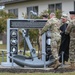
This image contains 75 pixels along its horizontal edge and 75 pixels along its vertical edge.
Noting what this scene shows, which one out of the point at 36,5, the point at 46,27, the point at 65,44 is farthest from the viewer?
the point at 36,5

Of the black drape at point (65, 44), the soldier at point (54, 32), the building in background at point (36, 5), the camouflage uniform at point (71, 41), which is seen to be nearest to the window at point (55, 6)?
the building in background at point (36, 5)

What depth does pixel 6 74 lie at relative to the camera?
1126 cm

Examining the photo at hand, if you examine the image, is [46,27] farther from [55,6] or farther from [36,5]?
[36,5]

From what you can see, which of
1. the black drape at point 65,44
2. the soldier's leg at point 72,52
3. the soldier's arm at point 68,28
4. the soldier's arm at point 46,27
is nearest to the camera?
the soldier's arm at point 68,28

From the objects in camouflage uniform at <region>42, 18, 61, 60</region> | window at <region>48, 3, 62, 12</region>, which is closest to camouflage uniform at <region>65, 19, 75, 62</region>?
camouflage uniform at <region>42, 18, 61, 60</region>

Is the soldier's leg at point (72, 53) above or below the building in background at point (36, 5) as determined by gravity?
below

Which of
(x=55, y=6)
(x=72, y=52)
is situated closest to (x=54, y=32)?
(x=72, y=52)

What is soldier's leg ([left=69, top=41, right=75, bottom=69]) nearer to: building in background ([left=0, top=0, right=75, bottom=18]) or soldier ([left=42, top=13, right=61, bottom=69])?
soldier ([left=42, top=13, right=61, bottom=69])

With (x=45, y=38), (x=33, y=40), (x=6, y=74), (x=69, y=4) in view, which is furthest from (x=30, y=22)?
(x=69, y=4)

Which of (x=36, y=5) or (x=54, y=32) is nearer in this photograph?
(x=54, y=32)

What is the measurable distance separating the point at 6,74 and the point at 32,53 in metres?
2.25

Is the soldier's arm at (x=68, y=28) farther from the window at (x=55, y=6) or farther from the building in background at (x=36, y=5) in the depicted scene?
the window at (x=55, y=6)

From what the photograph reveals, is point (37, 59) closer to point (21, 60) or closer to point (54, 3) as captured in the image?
point (21, 60)

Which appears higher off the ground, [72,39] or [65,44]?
[72,39]
